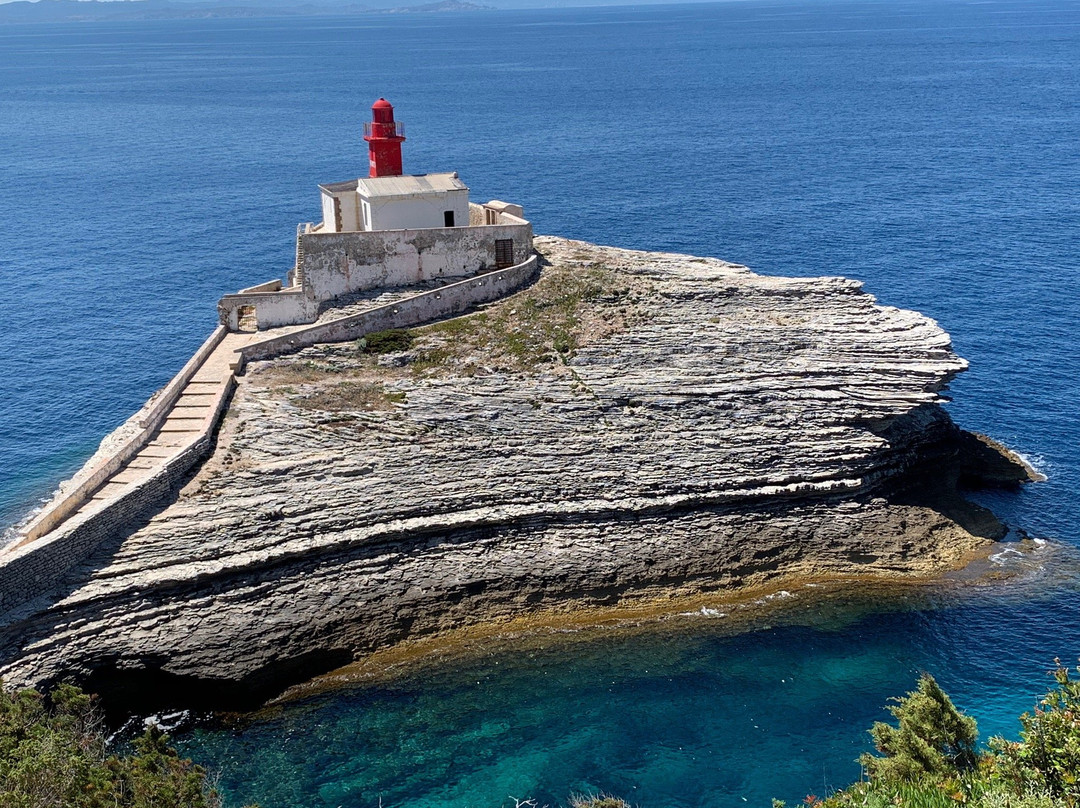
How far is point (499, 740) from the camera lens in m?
31.7

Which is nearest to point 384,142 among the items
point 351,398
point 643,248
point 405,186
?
point 405,186

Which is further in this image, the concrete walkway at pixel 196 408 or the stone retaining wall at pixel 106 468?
the concrete walkway at pixel 196 408

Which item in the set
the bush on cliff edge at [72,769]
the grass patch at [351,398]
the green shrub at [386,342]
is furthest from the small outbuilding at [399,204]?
the bush on cliff edge at [72,769]

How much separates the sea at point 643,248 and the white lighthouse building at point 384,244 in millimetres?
13843

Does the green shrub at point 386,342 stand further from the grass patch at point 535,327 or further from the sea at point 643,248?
the sea at point 643,248

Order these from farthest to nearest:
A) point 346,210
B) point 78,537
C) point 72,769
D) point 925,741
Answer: point 346,210
point 78,537
point 925,741
point 72,769

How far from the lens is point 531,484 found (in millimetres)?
38406

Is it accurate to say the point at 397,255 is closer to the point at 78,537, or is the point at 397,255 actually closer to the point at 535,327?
the point at 535,327

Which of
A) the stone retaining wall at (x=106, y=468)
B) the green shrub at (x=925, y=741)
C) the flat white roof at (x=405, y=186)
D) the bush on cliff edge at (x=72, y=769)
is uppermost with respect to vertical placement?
the flat white roof at (x=405, y=186)

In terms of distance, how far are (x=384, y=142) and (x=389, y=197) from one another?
4.01 metres

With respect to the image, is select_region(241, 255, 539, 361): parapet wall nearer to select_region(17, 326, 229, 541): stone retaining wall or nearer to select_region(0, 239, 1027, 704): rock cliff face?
select_region(0, 239, 1027, 704): rock cliff face

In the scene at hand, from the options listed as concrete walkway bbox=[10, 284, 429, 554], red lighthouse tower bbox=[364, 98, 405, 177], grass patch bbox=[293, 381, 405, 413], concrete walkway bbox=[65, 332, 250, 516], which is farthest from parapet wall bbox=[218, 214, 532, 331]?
grass patch bbox=[293, 381, 405, 413]

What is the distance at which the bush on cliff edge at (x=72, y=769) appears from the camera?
785 inches

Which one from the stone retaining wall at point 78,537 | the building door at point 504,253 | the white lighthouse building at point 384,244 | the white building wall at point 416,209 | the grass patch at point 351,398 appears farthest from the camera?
the building door at point 504,253
